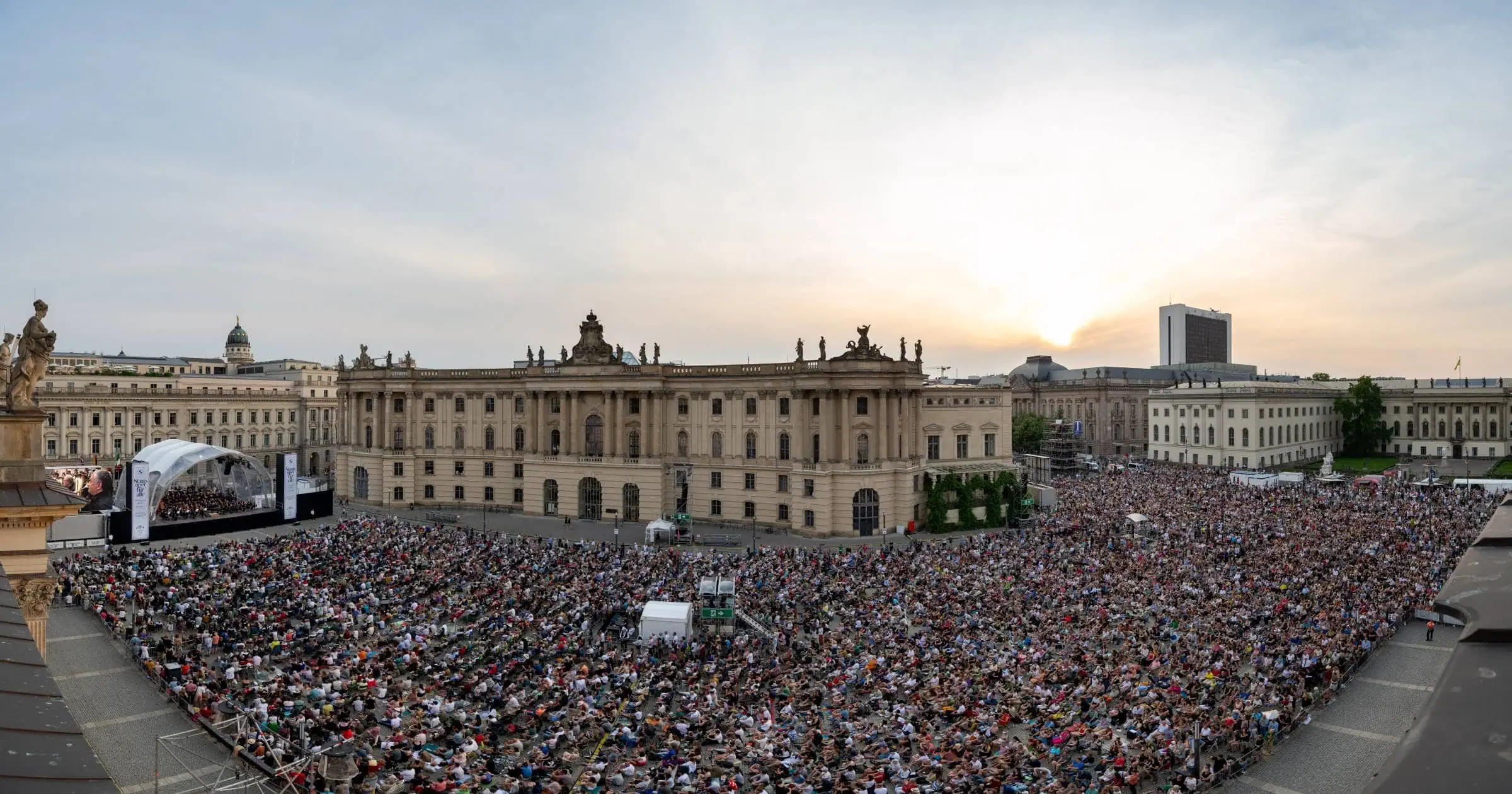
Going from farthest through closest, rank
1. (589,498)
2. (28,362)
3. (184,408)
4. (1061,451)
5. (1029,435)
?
(1029,435) < (184,408) < (1061,451) < (589,498) < (28,362)

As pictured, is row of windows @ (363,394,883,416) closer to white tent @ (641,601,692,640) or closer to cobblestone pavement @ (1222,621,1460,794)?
white tent @ (641,601,692,640)

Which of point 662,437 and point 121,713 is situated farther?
point 662,437

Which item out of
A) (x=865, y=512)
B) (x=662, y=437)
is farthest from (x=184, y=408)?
(x=865, y=512)

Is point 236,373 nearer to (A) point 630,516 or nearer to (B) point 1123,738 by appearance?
(A) point 630,516

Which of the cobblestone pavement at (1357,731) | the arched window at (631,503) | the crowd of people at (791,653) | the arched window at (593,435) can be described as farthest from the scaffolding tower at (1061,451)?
the cobblestone pavement at (1357,731)

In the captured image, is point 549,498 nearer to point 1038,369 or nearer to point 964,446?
point 964,446

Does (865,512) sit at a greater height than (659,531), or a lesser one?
greater
